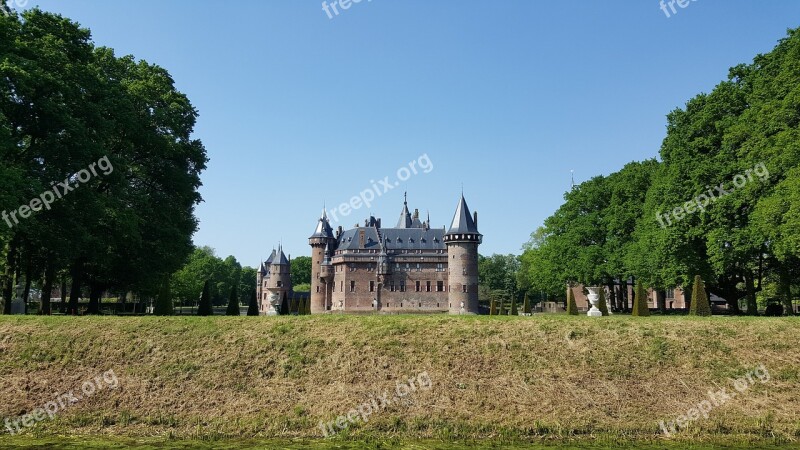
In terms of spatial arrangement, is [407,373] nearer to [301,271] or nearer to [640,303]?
[640,303]

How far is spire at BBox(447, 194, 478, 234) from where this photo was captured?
54.5m

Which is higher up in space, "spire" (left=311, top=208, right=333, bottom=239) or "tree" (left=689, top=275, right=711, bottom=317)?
"spire" (left=311, top=208, right=333, bottom=239)

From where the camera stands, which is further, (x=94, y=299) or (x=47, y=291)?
(x=94, y=299)

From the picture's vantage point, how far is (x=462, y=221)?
54.7 meters

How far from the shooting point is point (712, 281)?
99.4 feet

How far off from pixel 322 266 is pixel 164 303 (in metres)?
45.2

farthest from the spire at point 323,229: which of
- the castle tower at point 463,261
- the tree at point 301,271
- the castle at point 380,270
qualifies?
the tree at point 301,271

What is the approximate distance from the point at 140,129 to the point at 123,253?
256 inches

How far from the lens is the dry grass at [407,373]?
12875mm

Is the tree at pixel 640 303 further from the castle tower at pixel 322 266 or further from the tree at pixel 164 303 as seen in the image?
the castle tower at pixel 322 266

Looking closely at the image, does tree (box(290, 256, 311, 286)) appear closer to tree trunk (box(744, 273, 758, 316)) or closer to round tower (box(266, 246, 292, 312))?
round tower (box(266, 246, 292, 312))

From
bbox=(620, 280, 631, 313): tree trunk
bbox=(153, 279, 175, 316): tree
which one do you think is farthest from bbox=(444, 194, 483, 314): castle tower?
bbox=(153, 279, 175, 316): tree

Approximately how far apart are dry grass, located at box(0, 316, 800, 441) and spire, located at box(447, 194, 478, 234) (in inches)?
1412

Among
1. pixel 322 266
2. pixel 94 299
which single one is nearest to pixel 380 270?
pixel 322 266
